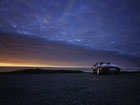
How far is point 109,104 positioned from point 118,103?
0.30 meters

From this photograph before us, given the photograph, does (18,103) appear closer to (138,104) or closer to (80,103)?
(80,103)

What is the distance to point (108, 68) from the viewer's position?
42.3ft

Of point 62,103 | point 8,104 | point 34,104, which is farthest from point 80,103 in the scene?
point 8,104

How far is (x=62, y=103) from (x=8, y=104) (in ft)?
4.71

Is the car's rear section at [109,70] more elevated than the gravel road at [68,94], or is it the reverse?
the car's rear section at [109,70]

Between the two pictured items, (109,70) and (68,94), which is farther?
(109,70)

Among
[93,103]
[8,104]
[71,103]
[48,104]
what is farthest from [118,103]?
[8,104]

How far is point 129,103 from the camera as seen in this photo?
2.84 metres

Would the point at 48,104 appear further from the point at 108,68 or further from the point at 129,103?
the point at 108,68

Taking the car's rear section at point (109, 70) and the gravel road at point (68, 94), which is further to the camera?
the car's rear section at point (109, 70)

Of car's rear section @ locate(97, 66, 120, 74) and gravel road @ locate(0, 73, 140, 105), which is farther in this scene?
car's rear section @ locate(97, 66, 120, 74)

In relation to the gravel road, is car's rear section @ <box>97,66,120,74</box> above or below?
above

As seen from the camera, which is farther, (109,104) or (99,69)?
(99,69)

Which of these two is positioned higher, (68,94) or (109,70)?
(109,70)
